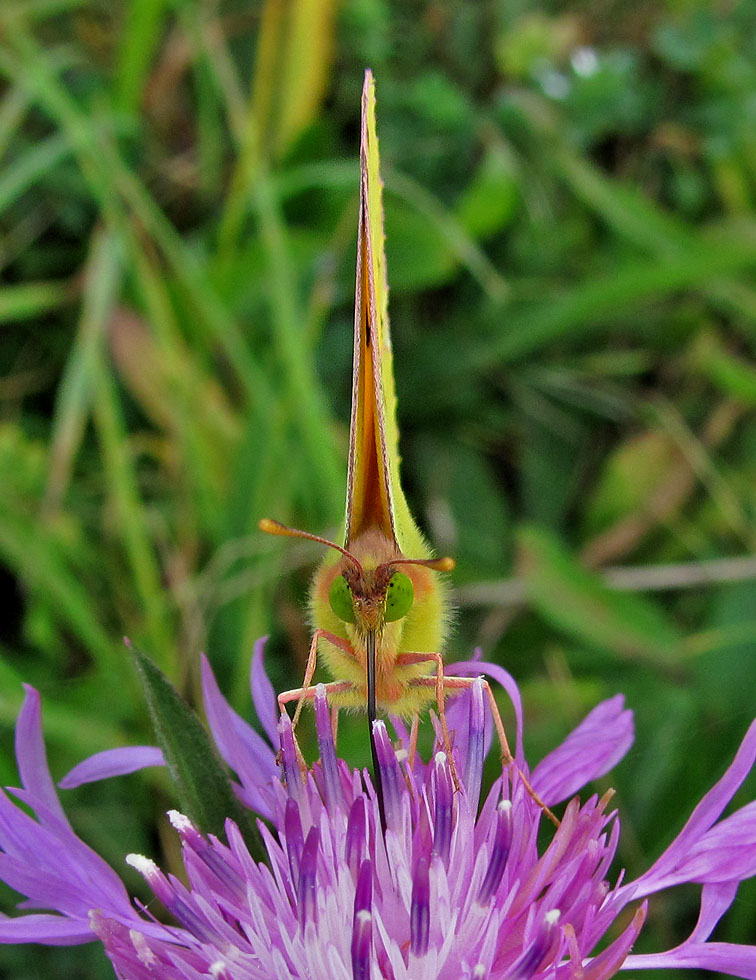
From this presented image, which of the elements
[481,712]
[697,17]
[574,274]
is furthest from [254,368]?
[697,17]

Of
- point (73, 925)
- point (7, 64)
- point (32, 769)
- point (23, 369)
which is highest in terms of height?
point (7, 64)

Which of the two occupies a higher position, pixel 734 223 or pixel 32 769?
pixel 734 223

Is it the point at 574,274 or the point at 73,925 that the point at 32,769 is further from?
the point at 574,274

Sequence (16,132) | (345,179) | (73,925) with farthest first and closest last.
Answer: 1. (16,132)
2. (345,179)
3. (73,925)

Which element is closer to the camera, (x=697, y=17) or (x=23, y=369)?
(x=23, y=369)

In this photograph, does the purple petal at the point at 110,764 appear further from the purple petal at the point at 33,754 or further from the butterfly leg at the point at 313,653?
the butterfly leg at the point at 313,653

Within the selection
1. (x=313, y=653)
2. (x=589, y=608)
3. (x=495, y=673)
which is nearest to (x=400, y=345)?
(x=589, y=608)

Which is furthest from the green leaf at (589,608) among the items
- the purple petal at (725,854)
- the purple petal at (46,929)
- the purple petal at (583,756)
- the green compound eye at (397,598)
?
the purple petal at (46,929)
